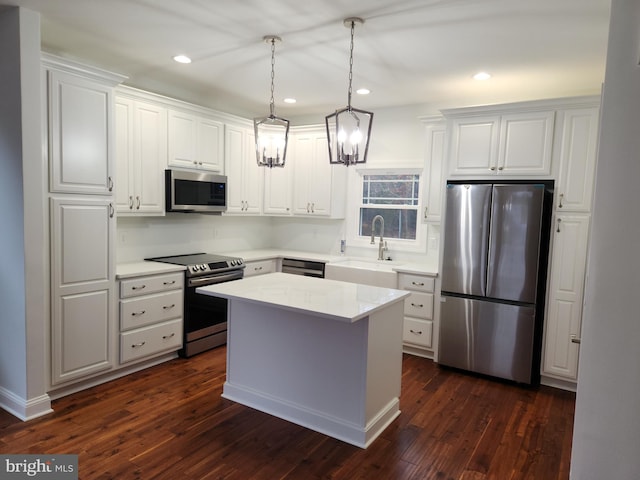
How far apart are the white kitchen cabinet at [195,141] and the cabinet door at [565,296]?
330 cm

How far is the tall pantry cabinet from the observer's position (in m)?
2.87

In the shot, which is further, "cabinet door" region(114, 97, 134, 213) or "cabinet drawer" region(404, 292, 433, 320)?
"cabinet drawer" region(404, 292, 433, 320)

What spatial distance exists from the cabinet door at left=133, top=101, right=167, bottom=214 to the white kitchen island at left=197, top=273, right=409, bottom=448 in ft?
4.64

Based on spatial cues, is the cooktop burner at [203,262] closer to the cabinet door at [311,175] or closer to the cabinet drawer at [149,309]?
the cabinet drawer at [149,309]

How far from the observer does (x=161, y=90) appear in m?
4.23

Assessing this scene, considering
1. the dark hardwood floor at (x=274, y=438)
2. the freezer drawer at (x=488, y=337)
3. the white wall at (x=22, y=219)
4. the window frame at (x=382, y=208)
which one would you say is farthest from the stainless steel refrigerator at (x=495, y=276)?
the white wall at (x=22, y=219)

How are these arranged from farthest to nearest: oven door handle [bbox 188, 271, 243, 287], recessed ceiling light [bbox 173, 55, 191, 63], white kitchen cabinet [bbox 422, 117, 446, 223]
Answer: white kitchen cabinet [bbox 422, 117, 446, 223] < oven door handle [bbox 188, 271, 243, 287] < recessed ceiling light [bbox 173, 55, 191, 63]

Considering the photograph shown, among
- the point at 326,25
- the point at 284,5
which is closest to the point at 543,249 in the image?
the point at 326,25

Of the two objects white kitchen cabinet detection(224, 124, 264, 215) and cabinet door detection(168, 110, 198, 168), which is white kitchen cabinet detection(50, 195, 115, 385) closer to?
cabinet door detection(168, 110, 198, 168)

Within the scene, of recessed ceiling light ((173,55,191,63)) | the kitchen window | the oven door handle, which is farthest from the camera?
the kitchen window

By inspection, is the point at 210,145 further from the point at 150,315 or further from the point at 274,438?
the point at 274,438

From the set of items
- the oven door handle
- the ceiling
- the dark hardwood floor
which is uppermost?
the ceiling
